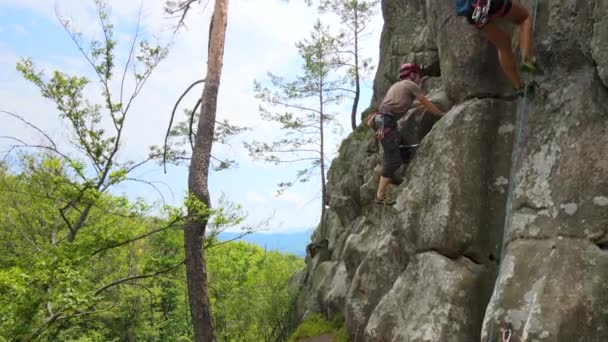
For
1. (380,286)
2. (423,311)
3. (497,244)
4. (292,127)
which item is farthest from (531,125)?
(292,127)

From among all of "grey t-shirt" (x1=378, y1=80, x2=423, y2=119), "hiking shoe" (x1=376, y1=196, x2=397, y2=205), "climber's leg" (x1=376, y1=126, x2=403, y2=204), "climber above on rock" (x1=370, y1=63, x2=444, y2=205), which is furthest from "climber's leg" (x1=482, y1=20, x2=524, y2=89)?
"hiking shoe" (x1=376, y1=196, x2=397, y2=205)

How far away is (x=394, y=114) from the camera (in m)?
7.50

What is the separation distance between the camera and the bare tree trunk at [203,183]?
9.04m

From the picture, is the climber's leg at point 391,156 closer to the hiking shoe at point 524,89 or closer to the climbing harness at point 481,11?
the hiking shoe at point 524,89

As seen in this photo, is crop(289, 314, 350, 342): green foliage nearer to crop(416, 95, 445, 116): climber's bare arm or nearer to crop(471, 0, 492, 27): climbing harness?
crop(416, 95, 445, 116): climber's bare arm

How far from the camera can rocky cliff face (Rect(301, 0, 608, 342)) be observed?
15.0 ft

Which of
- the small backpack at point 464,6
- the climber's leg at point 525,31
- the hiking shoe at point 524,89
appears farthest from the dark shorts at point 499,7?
the hiking shoe at point 524,89

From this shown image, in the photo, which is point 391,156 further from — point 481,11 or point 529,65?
point 481,11

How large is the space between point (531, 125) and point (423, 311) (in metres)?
2.62

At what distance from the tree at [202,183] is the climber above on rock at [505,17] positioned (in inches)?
227

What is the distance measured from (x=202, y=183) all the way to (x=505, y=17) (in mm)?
6469

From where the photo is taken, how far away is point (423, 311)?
578 centimetres

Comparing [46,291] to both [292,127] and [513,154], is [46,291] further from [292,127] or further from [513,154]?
[292,127]

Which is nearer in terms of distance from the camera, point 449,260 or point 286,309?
point 449,260
